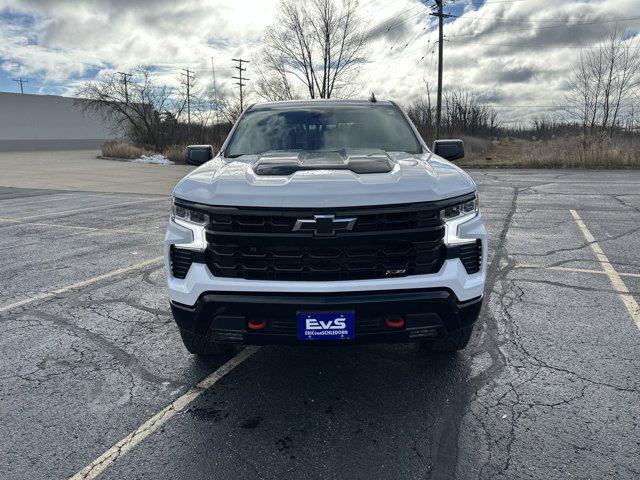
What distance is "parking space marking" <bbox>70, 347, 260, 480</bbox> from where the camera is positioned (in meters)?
2.30

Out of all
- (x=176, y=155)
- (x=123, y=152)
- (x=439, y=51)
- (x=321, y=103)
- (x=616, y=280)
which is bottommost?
(x=616, y=280)

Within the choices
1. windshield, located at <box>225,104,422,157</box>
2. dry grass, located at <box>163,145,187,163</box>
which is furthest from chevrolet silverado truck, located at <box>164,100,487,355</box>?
dry grass, located at <box>163,145,187,163</box>

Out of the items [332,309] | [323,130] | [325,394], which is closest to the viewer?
[332,309]

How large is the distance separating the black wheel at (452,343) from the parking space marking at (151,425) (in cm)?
136

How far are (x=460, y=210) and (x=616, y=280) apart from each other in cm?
330

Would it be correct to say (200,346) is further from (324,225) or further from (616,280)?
(616,280)

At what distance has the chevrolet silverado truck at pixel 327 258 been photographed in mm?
2553

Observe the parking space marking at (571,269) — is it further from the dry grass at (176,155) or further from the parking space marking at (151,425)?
the dry grass at (176,155)

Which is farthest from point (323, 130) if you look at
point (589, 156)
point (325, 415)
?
point (589, 156)

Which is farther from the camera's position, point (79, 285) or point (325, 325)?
point (79, 285)

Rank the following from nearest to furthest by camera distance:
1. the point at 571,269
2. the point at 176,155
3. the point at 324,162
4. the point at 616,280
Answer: the point at 324,162 → the point at 616,280 → the point at 571,269 → the point at 176,155

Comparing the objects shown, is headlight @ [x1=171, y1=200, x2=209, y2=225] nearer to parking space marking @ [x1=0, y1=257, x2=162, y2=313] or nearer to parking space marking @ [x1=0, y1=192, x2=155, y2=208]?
parking space marking @ [x1=0, y1=257, x2=162, y2=313]

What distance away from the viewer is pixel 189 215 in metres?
2.80

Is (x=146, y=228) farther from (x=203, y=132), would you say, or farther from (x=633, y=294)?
(x=203, y=132)
